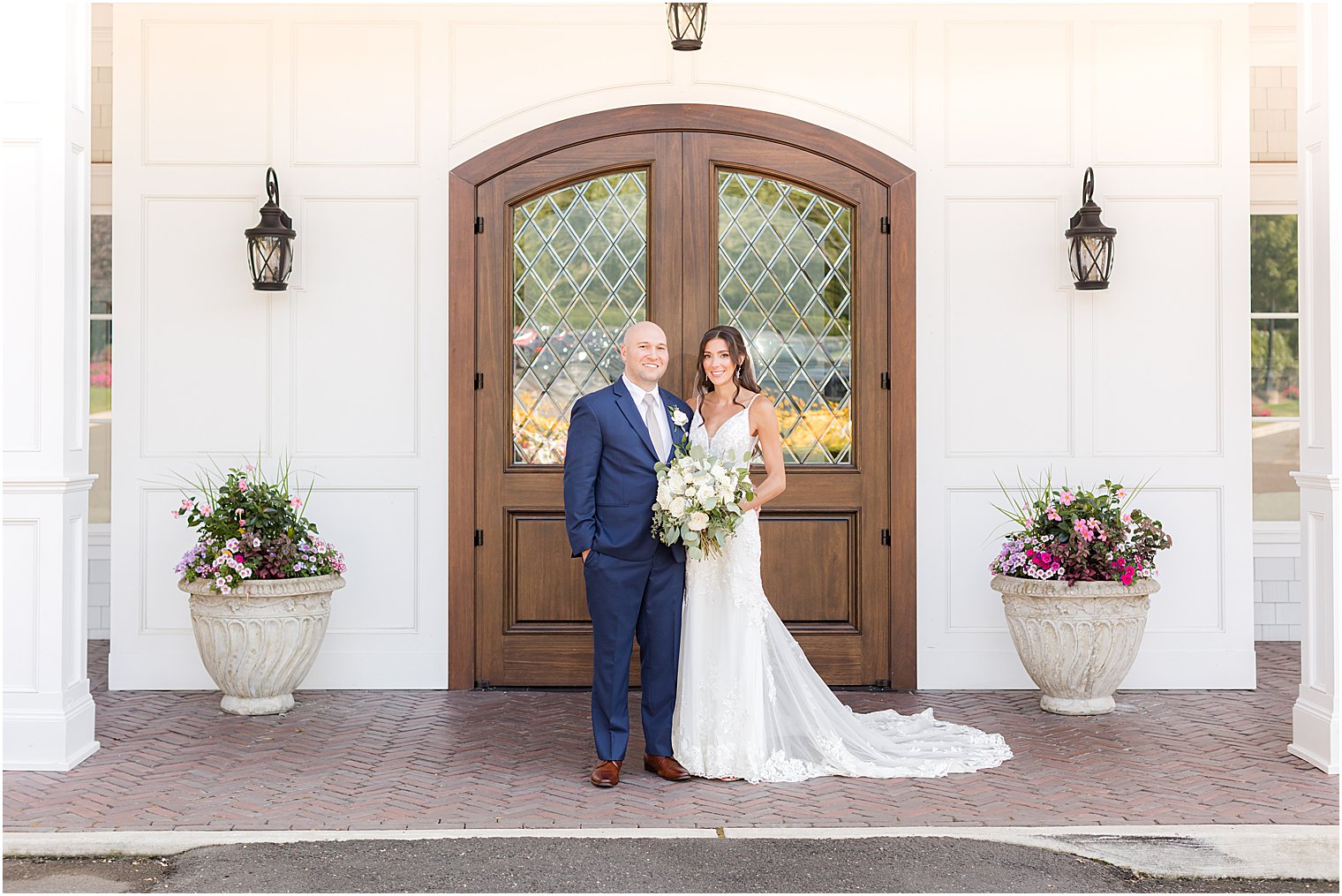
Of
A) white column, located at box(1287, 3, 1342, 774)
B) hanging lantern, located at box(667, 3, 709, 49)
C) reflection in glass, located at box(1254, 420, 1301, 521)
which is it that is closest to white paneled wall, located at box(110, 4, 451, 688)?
hanging lantern, located at box(667, 3, 709, 49)

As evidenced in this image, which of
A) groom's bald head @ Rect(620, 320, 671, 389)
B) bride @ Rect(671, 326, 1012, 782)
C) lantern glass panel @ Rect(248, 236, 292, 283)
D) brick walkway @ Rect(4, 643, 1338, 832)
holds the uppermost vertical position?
lantern glass panel @ Rect(248, 236, 292, 283)

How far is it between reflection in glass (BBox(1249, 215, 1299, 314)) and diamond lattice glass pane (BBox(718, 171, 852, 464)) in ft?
11.5

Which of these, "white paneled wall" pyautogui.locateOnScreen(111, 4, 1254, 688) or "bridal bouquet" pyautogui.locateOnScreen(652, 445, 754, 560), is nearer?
"bridal bouquet" pyautogui.locateOnScreen(652, 445, 754, 560)

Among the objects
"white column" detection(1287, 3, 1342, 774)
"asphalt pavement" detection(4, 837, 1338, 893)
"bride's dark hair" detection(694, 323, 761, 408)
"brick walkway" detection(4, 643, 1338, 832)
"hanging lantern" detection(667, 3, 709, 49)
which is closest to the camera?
"asphalt pavement" detection(4, 837, 1338, 893)

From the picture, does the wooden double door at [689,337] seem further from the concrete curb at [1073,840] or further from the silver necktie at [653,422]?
the concrete curb at [1073,840]

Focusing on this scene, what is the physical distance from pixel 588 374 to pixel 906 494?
6.41ft

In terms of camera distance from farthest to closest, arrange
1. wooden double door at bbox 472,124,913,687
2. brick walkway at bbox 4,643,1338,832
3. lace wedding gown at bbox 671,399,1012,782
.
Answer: wooden double door at bbox 472,124,913,687, lace wedding gown at bbox 671,399,1012,782, brick walkway at bbox 4,643,1338,832

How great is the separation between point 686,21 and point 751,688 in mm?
3502

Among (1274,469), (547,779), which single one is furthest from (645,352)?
(1274,469)

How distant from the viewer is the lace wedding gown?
5094mm

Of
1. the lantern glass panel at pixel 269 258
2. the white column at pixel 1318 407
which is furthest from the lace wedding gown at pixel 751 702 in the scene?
the lantern glass panel at pixel 269 258

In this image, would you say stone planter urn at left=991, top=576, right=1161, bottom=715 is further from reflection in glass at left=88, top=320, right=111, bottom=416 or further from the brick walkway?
reflection in glass at left=88, top=320, right=111, bottom=416

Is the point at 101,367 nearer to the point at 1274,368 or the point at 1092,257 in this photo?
the point at 1092,257

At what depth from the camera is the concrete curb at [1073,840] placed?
13.4ft
